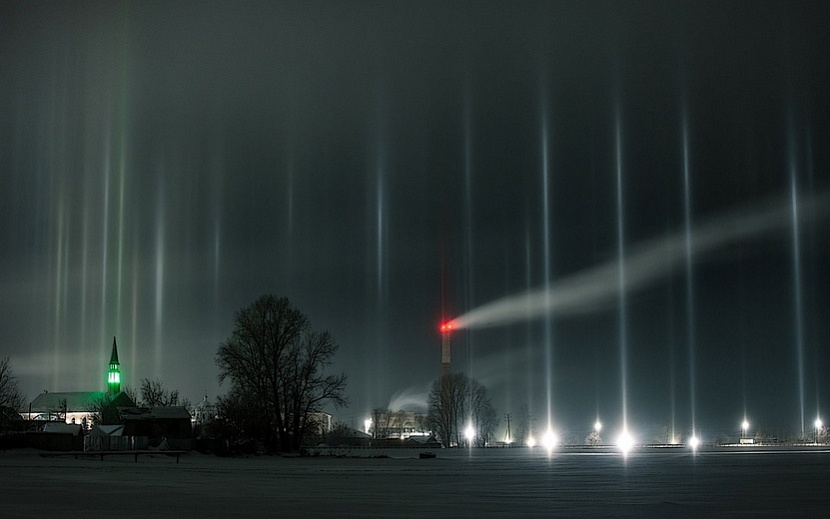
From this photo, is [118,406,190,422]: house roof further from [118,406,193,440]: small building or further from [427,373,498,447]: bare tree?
[427,373,498,447]: bare tree

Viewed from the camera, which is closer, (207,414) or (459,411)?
(207,414)

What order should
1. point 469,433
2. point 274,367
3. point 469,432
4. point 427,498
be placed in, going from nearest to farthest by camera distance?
point 427,498 < point 274,367 < point 469,433 < point 469,432

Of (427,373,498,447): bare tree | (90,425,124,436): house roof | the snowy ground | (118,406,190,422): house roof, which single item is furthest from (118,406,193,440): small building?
the snowy ground

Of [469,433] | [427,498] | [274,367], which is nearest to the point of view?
[427,498]

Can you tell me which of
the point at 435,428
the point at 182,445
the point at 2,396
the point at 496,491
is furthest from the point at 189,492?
the point at 435,428

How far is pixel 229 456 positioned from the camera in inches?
3597

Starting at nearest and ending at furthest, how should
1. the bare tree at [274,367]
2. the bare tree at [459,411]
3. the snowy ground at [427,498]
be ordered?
the snowy ground at [427,498] < the bare tree at [274,367] < the bare tree at [459,411]

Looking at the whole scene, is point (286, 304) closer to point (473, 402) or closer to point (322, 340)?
point (322, 340)

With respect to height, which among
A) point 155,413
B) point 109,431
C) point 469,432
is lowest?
point 469,432

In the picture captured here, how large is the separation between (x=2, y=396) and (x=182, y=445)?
1552 inches

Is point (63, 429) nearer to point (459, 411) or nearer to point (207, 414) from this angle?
point (207, 414)

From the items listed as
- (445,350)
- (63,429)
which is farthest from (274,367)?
(445,350)

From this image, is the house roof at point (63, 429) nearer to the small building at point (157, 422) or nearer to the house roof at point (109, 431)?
the house roof at point (109, 431)

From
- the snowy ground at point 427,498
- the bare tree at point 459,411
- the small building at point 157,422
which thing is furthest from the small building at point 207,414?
the snowy ground at point 427,498
